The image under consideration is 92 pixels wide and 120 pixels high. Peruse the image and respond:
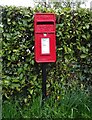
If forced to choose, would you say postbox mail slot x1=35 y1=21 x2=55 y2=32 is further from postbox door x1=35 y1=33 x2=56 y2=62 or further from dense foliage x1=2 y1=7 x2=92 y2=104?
dense foliage x1=2 y1=7 x2=92 y2=104

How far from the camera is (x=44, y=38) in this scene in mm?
4684

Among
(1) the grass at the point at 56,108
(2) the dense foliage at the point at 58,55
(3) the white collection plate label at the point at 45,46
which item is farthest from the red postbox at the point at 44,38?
(1) the grass at the point at 56,108

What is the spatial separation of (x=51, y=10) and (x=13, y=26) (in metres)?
0.65

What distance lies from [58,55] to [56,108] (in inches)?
33.8

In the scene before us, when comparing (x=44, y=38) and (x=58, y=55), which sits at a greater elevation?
(x=44, y=38)

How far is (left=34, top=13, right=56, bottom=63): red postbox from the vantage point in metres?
4.67

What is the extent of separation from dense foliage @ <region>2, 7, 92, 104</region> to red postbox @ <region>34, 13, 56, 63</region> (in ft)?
0.78

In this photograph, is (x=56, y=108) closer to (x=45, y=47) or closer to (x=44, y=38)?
(x=45, y=47)

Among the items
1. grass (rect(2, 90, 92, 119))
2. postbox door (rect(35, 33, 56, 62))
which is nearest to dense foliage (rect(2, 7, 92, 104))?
grass (rect(2, 90, 92, 119))

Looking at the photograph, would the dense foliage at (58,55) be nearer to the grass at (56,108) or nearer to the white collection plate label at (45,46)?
the grass at (56,108)

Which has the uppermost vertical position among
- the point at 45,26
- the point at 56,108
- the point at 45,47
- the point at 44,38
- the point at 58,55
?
the point at 45,26

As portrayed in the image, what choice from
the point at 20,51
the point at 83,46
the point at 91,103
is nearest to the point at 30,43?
the point at 20,51

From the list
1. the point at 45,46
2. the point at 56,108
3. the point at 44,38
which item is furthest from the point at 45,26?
the point at 56,108

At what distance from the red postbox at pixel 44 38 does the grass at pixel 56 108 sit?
0.64 metres
